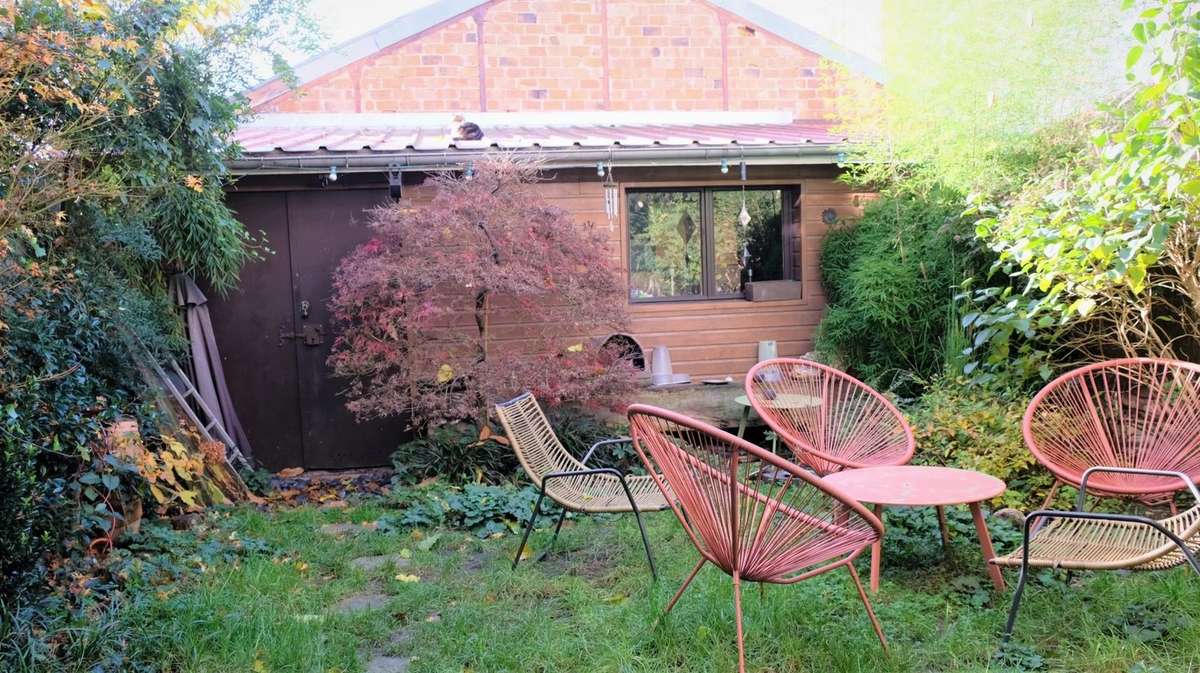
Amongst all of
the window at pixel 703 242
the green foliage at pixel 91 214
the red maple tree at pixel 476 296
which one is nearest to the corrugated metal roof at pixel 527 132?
the window at pixel 703 242

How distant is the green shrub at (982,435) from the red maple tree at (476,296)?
6.85 ft

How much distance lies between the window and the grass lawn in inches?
144

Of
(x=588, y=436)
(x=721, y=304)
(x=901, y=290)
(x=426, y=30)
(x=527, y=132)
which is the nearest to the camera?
(x=588, y=436)

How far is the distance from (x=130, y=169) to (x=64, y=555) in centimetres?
209

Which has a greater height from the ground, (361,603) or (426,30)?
(426,30)

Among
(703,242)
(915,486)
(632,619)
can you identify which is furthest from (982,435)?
(703,242)

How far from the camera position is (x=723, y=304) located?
7.38 metres

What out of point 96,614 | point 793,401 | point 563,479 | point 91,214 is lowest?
point 96,614

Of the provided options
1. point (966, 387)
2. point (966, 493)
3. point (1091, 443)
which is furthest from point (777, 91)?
point (966, 493)

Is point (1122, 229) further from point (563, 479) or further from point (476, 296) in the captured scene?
point (476, 296)

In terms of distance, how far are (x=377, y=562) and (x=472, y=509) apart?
2.70ft

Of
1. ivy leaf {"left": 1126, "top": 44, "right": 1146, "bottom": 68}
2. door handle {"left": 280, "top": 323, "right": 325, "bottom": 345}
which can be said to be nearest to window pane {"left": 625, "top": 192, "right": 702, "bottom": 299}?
door handle {"left": 280, "top": 323, "right": 325, "bottom": 345}

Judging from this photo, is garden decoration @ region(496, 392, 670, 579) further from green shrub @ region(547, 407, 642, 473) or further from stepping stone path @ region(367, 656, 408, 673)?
green shrub @ region(547, 407, 642, 473)

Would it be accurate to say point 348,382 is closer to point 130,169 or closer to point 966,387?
point 130,169
